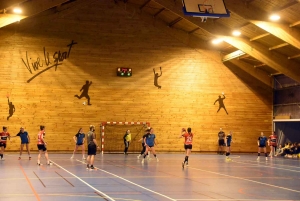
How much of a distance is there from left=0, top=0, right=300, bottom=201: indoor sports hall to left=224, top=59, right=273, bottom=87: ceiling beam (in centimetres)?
9

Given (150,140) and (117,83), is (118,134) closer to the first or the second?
(117,83)

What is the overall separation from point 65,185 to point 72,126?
2220 cm

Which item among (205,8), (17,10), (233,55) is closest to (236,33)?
(233,55)

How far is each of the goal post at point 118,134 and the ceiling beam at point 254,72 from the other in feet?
31.9

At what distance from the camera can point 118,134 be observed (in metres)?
39.4

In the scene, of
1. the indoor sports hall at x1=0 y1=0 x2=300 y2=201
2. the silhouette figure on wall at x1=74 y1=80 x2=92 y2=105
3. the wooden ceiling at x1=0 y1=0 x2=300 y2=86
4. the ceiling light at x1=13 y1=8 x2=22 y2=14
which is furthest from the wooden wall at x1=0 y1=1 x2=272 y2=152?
the ceiling light at x1=13 y1=8 x2=22 y2=14

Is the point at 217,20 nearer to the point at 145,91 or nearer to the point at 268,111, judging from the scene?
the point at 145,91

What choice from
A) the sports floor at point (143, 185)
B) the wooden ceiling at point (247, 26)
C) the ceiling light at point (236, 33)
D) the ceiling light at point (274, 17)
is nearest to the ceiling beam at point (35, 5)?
the wooden ceiling at point (247, 26)

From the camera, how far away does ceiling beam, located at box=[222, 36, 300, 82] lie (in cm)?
3666

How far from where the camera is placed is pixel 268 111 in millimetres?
42969

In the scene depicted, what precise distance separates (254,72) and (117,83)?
12.4 meters

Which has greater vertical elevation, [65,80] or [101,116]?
[65,80]

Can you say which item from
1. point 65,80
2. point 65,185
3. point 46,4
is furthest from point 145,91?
point 65,185

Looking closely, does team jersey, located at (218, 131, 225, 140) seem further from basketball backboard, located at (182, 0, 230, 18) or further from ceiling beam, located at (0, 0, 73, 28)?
basketball backboard, located at (182, 0, 230, 18)
